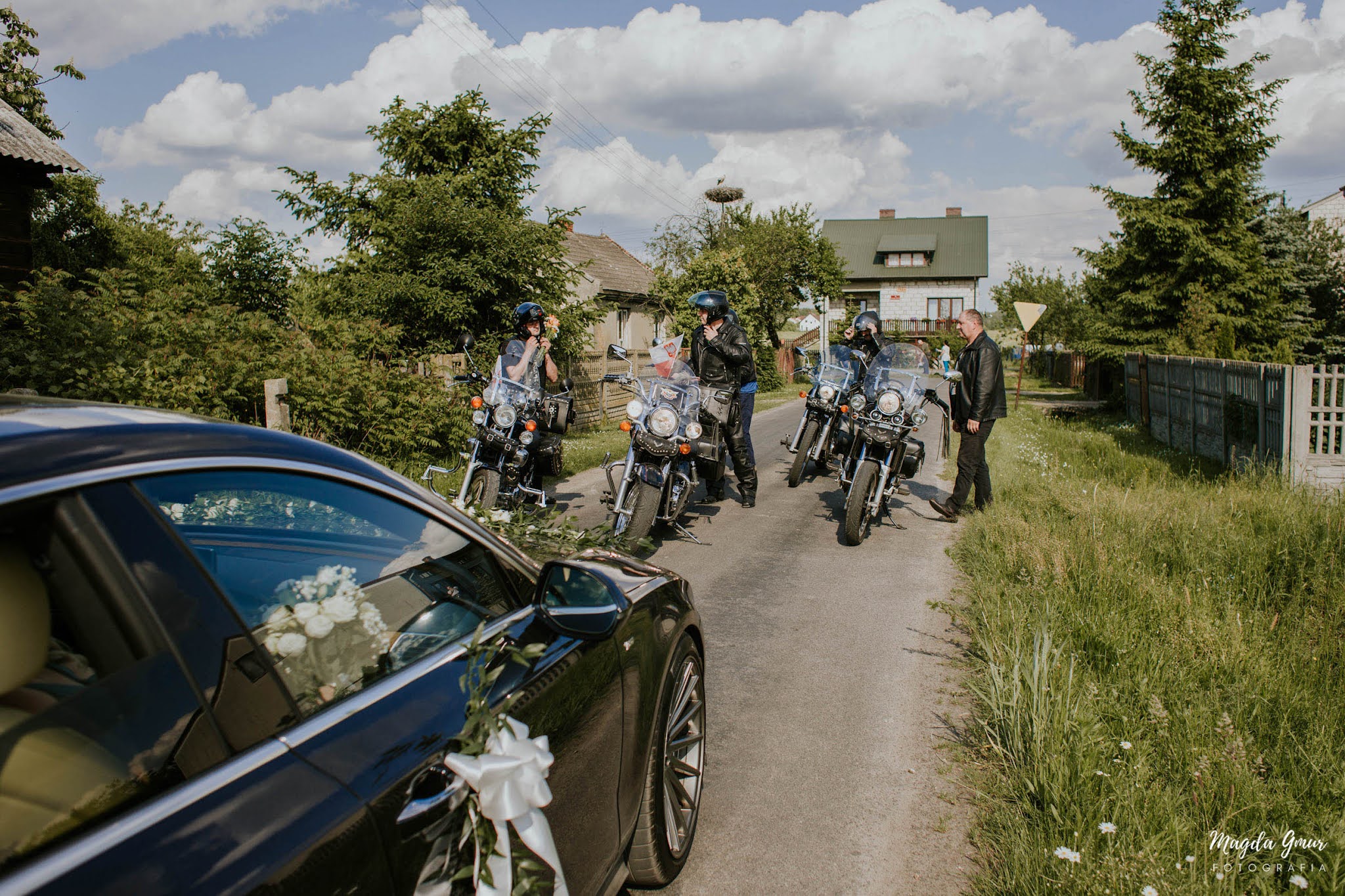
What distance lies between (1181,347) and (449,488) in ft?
61.7

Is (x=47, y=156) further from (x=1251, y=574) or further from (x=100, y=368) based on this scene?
(x=1251, y=574)

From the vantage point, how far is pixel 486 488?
25.2 feet

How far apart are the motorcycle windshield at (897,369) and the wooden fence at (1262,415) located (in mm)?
4278

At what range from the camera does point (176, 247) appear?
2761cm

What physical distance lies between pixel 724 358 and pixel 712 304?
58 centimetres

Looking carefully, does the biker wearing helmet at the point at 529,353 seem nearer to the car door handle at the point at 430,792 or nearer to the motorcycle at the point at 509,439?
the motorcycle at the point at 509,439

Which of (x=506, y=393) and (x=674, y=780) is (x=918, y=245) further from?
(x=674, y=780)

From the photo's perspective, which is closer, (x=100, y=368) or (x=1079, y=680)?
(x=1079, y=680)

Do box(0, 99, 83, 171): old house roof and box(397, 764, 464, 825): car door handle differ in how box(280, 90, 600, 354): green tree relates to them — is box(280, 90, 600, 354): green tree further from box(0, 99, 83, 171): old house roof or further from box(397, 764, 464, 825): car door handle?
box(397, 764, 464, 825): car door handle

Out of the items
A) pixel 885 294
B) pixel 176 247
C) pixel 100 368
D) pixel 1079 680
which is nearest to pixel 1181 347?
pixel 1079 680

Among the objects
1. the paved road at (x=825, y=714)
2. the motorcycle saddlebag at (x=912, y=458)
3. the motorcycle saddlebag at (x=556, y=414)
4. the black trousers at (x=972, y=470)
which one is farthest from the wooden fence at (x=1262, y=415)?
the motorcycle saddlebag at (x=556, y=414)

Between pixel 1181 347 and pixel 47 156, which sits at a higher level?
pixel 47 156

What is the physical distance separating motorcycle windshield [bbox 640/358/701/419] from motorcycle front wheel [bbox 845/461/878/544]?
5.27 feet

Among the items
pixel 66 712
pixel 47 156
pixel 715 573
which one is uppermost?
pixel 47 156
